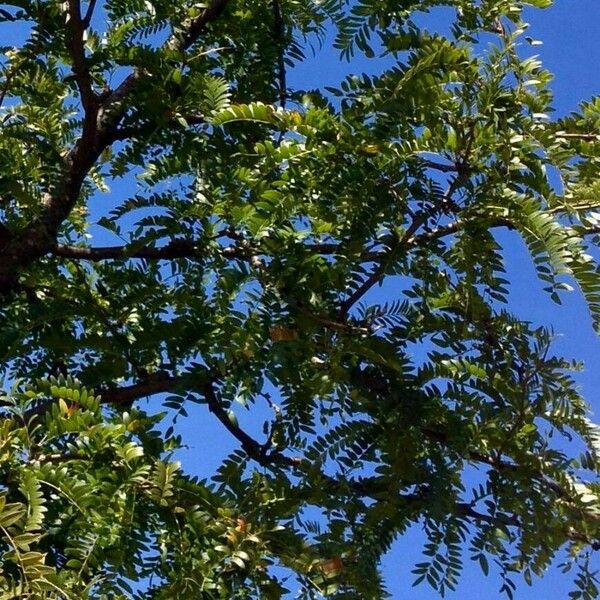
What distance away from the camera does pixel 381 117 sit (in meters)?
1.21

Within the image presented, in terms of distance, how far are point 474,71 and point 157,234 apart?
0.55 meters

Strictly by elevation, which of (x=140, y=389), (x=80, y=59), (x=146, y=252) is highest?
(x=80, y=59)

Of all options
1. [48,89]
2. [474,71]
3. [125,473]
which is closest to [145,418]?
[125,473]

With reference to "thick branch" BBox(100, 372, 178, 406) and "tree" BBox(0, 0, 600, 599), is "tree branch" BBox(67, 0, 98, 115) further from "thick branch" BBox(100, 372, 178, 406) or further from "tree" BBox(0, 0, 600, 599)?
"thick branch" BBox(100, 372, 178, 406)

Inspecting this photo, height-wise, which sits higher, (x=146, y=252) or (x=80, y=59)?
(x=80, y=59)

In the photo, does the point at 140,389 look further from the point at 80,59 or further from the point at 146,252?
the point at 80,59

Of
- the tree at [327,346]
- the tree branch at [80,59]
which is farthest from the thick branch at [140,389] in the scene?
the tree branch at [80,59]

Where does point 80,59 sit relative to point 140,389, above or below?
above

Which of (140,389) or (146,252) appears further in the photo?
(146,252)

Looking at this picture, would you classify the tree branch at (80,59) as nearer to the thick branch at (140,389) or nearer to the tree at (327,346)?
the tree at (327,346)

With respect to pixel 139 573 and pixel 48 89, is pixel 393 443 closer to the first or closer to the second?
pixel 139 573

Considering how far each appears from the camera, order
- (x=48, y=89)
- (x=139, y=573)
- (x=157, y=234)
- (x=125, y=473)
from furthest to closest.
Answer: (x=48, y=89)
(x=157, y=234)
(x=139, y=573)
(x=125, y=473)

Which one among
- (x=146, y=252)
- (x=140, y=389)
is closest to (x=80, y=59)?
(x=146, y=252)

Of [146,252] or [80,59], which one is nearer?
[80,59]
